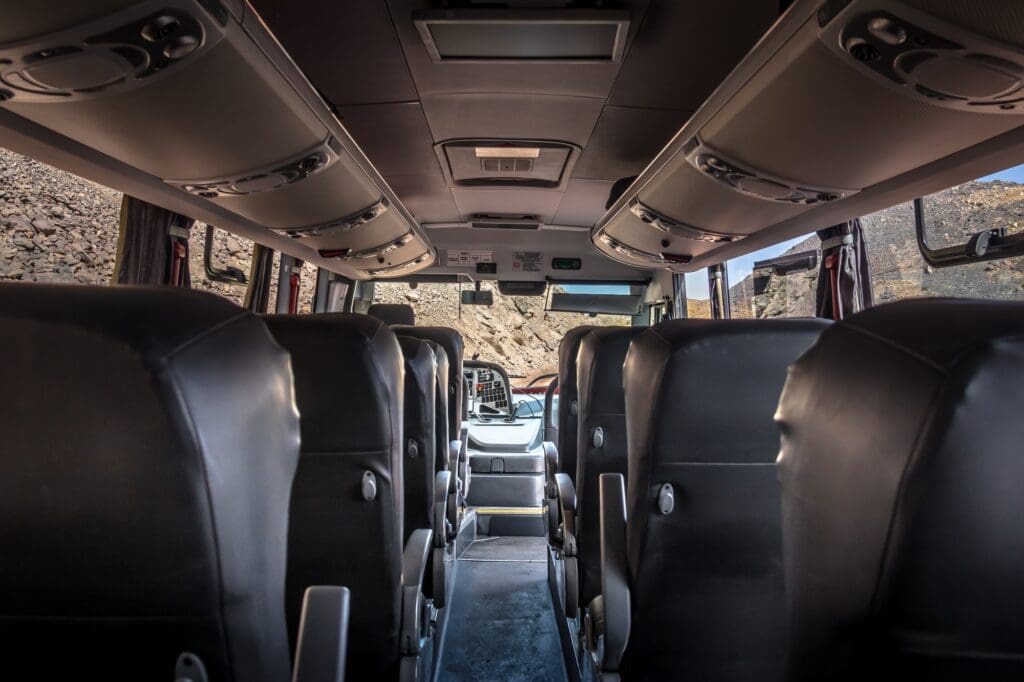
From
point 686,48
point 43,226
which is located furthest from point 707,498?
point 43,226

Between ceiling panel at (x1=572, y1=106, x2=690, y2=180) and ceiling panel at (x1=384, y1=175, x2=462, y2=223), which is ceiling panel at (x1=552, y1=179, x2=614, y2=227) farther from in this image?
ceiling panel at (x1=384, y1=175, x2=462, y2=223)

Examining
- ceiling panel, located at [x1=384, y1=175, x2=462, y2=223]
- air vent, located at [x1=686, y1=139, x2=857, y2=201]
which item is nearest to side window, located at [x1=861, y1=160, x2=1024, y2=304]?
air vent, located at [x1=686, y1=139, x2=857, y2=201]

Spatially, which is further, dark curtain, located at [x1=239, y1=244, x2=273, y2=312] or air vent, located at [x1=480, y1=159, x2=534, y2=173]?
air vent, located at [x1=480, y1=159, x2=534, y2=173]

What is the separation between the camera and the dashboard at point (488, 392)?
659 centimetres

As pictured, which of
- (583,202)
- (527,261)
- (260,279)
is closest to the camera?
(260,279)

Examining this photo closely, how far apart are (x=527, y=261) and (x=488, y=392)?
5.13ft

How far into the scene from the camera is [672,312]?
19.3 feet

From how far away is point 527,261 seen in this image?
6801 millimetres

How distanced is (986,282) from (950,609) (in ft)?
7.76

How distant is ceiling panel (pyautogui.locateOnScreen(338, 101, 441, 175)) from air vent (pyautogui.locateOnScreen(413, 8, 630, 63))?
85 centimetres

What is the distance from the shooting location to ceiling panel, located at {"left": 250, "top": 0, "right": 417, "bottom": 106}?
2661 mm

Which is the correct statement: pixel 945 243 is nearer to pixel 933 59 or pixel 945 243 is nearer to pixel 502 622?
pixel 933 59

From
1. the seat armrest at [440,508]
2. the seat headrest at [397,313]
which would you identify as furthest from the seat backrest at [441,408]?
the seat headrest at [397,313]

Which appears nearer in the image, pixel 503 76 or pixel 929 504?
pixel 929 504
